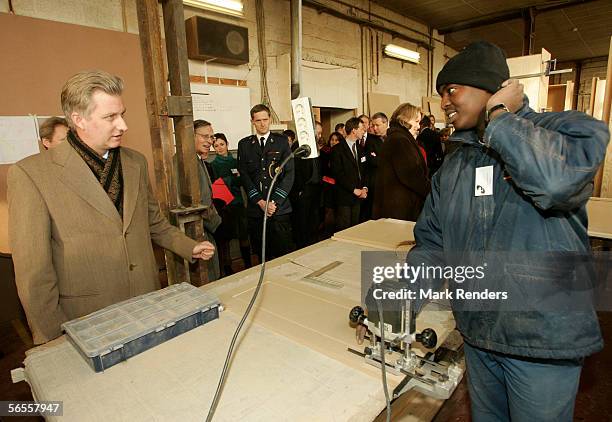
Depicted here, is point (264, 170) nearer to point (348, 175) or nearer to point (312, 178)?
point (312, 178)

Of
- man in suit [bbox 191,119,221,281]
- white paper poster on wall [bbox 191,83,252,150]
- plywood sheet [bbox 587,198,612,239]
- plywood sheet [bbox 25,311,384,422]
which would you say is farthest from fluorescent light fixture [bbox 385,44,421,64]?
plywood sheet [bbox 25,311,384,422]

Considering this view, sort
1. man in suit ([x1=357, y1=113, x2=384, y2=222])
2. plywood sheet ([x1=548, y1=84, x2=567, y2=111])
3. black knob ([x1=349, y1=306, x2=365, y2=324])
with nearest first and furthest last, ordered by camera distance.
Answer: black knob ([x1=349, y1=306, x2=365, y2=324])
man in suit ([x1=357, y1=113, x2=384, y2=222])
plywood sheet ([x1=548, y1=84, x2=567, y2=111])

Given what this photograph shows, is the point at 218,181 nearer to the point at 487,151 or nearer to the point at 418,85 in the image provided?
the point at 487,151

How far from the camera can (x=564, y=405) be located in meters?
0.83

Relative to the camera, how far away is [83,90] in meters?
1.17

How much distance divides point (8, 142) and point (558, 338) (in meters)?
3.69

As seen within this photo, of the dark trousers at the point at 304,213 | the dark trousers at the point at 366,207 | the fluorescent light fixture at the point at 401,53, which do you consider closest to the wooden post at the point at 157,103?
the dark trousers at the point at 304,213

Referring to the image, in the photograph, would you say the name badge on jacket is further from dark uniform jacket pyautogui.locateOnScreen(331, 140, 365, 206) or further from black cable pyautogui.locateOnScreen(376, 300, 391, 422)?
dark uniform jacket pyautogui.locateOnScreen(331, 140, 365, 206)

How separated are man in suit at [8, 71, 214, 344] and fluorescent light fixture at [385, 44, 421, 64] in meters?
6.33

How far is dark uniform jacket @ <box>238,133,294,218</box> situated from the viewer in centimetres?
304

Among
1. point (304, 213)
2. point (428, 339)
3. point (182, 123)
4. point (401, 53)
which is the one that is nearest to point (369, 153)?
point (304, 213)

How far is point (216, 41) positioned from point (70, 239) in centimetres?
344

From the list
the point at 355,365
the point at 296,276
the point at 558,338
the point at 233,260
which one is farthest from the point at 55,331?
the point at 233,260

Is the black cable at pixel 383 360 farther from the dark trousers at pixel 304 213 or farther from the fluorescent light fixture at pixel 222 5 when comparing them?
the fluorescent light fixture at pixel 222 5
